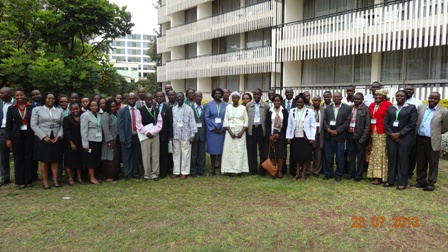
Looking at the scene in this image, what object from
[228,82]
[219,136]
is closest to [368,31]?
[219,136]

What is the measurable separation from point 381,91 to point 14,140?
23.9 feet

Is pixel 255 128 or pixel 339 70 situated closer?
pixel 255 128

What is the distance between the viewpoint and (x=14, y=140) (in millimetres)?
6328

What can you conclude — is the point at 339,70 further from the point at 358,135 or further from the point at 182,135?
the point at 182,135

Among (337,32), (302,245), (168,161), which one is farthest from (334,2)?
(302,245)

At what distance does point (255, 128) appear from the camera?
7477 mm

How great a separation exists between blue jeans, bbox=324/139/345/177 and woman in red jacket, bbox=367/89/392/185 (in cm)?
58

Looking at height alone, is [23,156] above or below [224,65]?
below

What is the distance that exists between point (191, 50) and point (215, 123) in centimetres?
1866

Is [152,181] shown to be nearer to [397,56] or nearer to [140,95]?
[140,95]

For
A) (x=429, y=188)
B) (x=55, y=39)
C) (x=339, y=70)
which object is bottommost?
(x=429, y=188)

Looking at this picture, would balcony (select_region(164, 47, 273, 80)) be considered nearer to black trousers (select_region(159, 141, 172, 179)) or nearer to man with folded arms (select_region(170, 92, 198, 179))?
man with folded arms (select_region(170, 92, 198, 179))

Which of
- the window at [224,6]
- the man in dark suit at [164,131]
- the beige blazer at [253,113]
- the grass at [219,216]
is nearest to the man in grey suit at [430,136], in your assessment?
the grass at [219,216]

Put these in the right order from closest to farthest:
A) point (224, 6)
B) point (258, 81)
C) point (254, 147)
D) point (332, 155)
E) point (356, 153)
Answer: point (356, 153)
point (332, 155)
point (254, 147)
point (258, 81)
point (224, 6)
